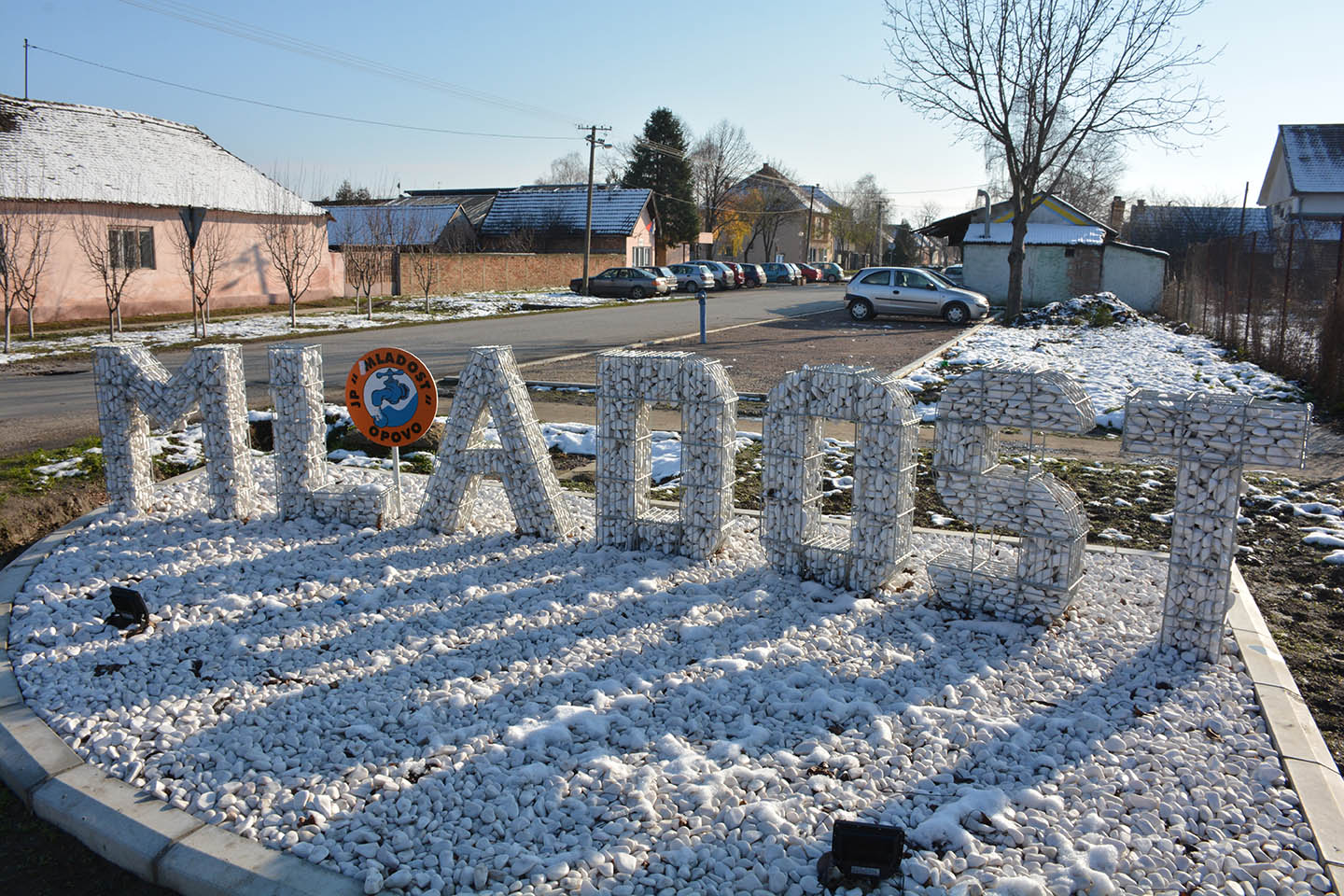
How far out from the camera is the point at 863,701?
4199mm

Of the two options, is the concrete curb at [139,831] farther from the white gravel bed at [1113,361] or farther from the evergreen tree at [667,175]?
the evergreen tree at [667,175]

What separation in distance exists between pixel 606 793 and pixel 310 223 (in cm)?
3014

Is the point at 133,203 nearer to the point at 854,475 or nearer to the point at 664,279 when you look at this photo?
the point at 664,279

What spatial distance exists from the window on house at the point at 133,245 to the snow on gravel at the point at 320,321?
2525mm

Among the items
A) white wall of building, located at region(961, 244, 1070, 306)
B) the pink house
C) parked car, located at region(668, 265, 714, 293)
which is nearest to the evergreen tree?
parked car, located at region(668, 265, 714, 293)

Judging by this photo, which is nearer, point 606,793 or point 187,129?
point 606,793

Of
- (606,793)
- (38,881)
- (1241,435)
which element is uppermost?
(1241,435)

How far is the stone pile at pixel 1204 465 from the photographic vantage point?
14.8ft

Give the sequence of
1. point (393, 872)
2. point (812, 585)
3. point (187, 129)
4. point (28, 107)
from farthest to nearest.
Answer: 1. point (187, 129)
2. point (28, 107)
3. point (812, 585)
4. point (393, 872)

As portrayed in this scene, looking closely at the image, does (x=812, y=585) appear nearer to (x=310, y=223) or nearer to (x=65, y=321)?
(x=65, y=321)

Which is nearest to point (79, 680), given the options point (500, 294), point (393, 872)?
point (393, 872)

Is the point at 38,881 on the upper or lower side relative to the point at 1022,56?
lower

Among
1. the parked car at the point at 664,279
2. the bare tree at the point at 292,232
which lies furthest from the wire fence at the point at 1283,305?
the bare tree at the point at 292,232

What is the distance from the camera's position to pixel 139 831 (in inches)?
133
